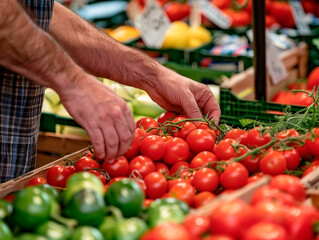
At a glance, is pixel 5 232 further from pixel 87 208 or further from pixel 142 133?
pixel 142 133

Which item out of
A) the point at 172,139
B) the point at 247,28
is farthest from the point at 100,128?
the point at 247,28

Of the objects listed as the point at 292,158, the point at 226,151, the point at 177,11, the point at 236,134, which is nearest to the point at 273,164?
the point at 292,158

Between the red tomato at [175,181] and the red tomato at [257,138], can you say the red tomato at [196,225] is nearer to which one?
the red tomato at [175,181]

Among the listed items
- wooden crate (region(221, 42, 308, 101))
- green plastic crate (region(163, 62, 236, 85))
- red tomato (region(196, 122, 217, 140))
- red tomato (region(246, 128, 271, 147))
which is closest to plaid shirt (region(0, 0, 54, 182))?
red tomato (region(196, 122, 217, 140))

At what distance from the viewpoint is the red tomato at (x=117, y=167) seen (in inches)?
71.5

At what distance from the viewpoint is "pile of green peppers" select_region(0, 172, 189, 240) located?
1276mm

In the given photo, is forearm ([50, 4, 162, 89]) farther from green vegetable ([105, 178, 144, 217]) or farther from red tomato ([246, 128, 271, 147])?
green vegetable ([105, 178, 144, 217])

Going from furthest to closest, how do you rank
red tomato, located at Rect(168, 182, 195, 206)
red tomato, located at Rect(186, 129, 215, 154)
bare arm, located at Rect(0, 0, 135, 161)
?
red tomato, located at Rect(186, 129, 215, 154) < bare arm, located at Rect(0, 0, 135, 161) < red tomato, located at Rect(168, 182, 195, 206)

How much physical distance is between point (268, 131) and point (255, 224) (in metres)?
0.72

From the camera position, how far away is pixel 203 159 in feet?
6.05

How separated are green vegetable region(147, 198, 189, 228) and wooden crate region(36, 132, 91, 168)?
1.97 meters

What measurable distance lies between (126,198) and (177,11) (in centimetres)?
423

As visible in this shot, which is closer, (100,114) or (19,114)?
(100,114)

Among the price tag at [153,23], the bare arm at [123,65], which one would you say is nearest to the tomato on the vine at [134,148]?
the bare arm at [123,65]
